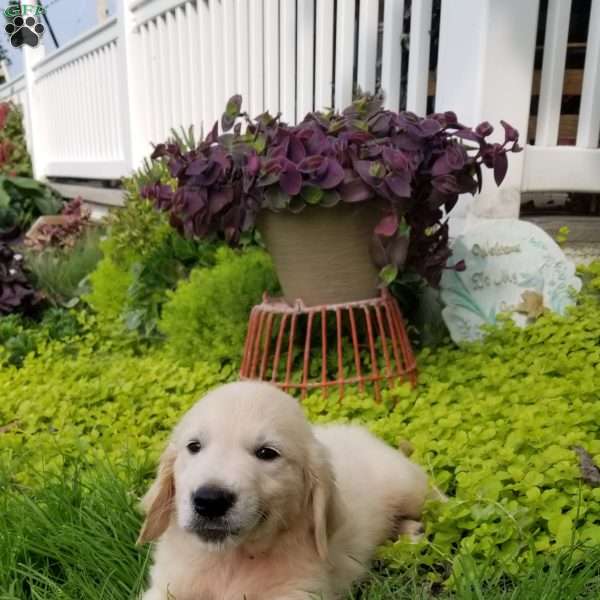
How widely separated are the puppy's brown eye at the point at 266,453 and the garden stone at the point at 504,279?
2106mm

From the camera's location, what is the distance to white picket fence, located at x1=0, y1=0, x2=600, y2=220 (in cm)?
374

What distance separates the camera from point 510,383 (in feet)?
9.87

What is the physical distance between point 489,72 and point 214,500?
9.67 ft

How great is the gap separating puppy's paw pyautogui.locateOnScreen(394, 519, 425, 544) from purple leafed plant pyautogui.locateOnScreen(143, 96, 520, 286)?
1.20 metres

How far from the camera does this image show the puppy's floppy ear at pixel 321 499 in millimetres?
1820

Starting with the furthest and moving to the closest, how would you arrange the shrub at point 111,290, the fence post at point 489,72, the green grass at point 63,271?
the green grass at point 63,271 → the shrub at point 111,290 → the fence post at point 489,72

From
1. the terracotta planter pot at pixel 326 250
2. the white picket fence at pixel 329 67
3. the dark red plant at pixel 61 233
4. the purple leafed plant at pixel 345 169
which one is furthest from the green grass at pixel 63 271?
the terracotta planter pot at pixel 326 250

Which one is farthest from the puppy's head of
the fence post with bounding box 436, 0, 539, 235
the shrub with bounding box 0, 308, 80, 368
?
the shrub with bounding box 0, 308, 80, 368

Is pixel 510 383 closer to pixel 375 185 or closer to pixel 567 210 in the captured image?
pixel 375 185

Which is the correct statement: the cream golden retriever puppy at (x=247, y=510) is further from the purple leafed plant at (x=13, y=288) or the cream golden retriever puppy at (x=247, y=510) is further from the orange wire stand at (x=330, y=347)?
the purple leafed plant at (x=13, y=288)

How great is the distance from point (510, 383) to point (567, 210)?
7.09ft

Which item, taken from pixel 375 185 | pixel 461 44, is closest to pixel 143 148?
pixel 461 44

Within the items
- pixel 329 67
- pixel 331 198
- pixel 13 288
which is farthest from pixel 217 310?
pixel 13 288

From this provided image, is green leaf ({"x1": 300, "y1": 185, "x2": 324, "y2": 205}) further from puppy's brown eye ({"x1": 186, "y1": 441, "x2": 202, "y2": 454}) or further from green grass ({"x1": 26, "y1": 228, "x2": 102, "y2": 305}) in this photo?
green grass ({"x1": 26, "y1": 228, "x2": 102, "y2": 305})
